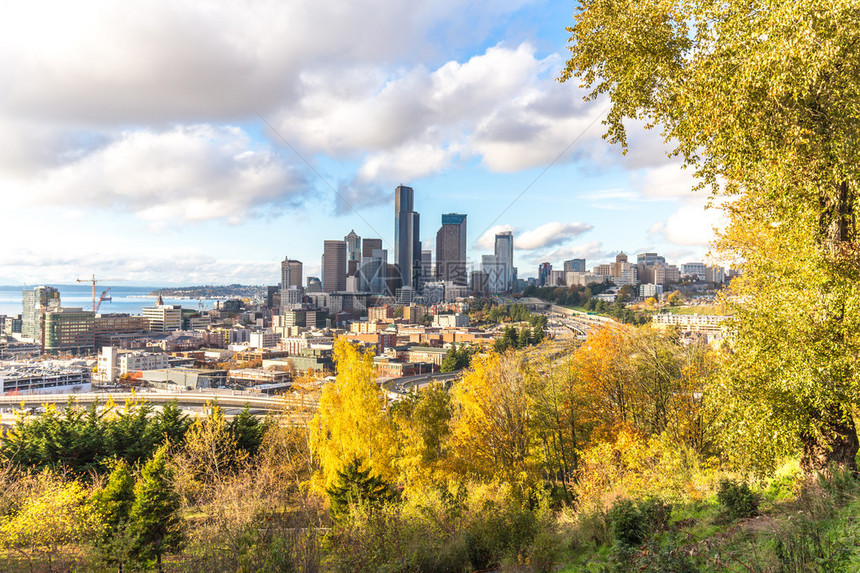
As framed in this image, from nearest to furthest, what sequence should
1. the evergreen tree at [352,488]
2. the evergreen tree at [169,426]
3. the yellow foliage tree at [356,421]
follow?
the evergreen tree at [352,488]
the yellow foliage tree at [356,421]
the evergreen tree at [169,426]

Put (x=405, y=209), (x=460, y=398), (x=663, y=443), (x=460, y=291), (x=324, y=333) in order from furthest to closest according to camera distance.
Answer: (x=405, y=209) → (x=460, y=291) → (x=324, y=333) → (x=460, y=398) → (x=663, y=443)

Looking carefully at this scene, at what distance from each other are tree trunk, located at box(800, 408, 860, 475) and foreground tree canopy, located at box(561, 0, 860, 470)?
2 centimetres

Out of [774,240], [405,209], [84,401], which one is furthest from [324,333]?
[774,240]

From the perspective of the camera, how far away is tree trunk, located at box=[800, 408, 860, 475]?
5781 mm

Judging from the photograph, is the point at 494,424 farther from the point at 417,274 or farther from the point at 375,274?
the point at 375,274

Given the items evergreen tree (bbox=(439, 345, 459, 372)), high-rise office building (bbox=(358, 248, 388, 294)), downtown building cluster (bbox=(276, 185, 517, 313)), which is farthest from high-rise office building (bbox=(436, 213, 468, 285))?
evergreen tree (bbox=(439, 345, 459, 372))

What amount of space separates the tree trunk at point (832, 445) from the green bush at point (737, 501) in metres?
0.75

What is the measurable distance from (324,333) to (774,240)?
114690 mm

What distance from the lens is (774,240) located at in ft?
19.4

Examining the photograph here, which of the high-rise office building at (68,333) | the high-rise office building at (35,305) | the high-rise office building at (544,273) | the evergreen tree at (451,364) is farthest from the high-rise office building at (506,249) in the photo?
the high-rise office building at (35,305)

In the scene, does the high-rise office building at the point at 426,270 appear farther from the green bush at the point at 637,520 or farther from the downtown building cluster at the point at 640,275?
the green bush at the point at 637,520

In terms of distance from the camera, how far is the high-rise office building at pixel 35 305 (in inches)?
5536

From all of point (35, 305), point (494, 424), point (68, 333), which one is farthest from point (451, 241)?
point (494, 424)

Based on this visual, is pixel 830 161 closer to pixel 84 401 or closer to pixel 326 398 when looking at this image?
pixel 326 398
